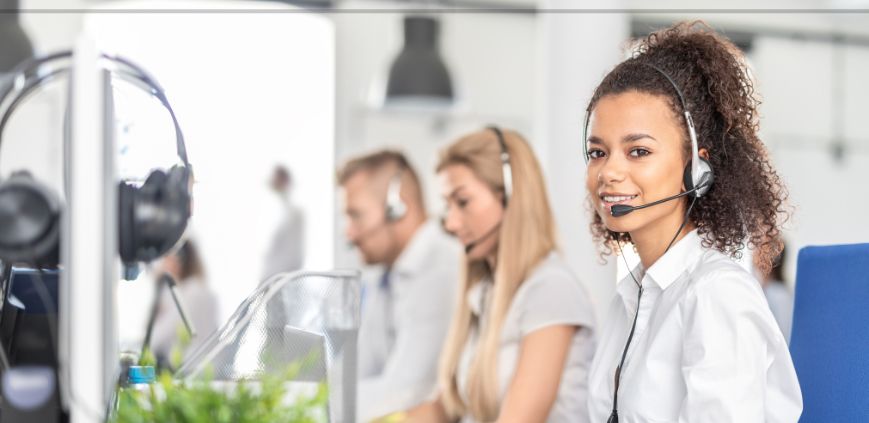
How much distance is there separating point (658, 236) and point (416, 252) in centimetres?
162

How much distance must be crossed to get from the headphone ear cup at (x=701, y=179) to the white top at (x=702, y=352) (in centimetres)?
8

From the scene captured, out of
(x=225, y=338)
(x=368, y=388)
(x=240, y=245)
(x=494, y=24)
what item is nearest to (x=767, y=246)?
(x=225, y=338)

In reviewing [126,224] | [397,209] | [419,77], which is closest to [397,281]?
[397,209]

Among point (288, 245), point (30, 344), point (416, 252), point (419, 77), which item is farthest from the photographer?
point (288, 245)

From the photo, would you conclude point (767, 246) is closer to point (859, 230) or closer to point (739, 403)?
point (739, 403)

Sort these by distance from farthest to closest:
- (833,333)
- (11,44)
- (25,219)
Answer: (11,44) → (833,333) → (25,219)

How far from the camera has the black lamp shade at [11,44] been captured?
382 cm

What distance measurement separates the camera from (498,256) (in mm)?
2305

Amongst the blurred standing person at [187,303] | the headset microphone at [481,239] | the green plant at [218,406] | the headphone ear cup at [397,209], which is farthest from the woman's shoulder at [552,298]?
the blurred standing person at [187,303]

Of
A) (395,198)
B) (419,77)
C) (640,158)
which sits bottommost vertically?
(395,198)

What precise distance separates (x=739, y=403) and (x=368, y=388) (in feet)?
5.40

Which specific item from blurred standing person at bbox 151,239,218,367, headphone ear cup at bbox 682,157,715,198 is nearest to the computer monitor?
headphone ear cup at bbox 682,157,715,198

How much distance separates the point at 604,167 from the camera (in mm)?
1445

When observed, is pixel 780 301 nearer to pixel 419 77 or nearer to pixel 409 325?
pixel 409 325
